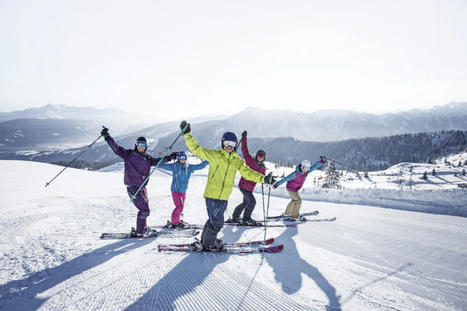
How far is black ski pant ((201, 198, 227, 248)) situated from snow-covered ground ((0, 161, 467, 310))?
268mm

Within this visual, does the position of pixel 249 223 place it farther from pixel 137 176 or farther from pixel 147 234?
pixel 137 176

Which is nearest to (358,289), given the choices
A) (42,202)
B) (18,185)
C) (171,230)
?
(171,230)

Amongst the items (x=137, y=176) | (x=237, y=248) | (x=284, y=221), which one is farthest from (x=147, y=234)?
(x=284, y=221)

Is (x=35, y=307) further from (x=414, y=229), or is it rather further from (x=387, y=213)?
Answer: (x=387, y=213)

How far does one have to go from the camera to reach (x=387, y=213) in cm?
810

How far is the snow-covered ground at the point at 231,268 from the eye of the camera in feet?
8.91

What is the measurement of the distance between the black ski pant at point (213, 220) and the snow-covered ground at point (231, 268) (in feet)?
0.88

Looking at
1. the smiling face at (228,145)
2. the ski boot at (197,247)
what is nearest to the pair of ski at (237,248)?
the ski boot at (197,247)

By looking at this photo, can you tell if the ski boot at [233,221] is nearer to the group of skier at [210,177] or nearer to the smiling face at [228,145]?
the group of skier at [210,177]

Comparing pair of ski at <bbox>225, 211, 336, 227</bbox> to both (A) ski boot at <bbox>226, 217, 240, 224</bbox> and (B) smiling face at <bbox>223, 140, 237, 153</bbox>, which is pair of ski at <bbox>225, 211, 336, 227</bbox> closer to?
(A) ski boot at <bbox>226, 217, 240, 224</bbox>

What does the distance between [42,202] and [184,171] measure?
4.81 meters

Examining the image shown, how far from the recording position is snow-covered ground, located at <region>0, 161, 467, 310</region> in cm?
271

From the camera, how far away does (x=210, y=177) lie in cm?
420

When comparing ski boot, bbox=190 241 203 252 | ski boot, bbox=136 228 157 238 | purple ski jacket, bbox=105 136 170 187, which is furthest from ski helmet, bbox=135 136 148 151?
ski boot, bbox=190 241 203 252
